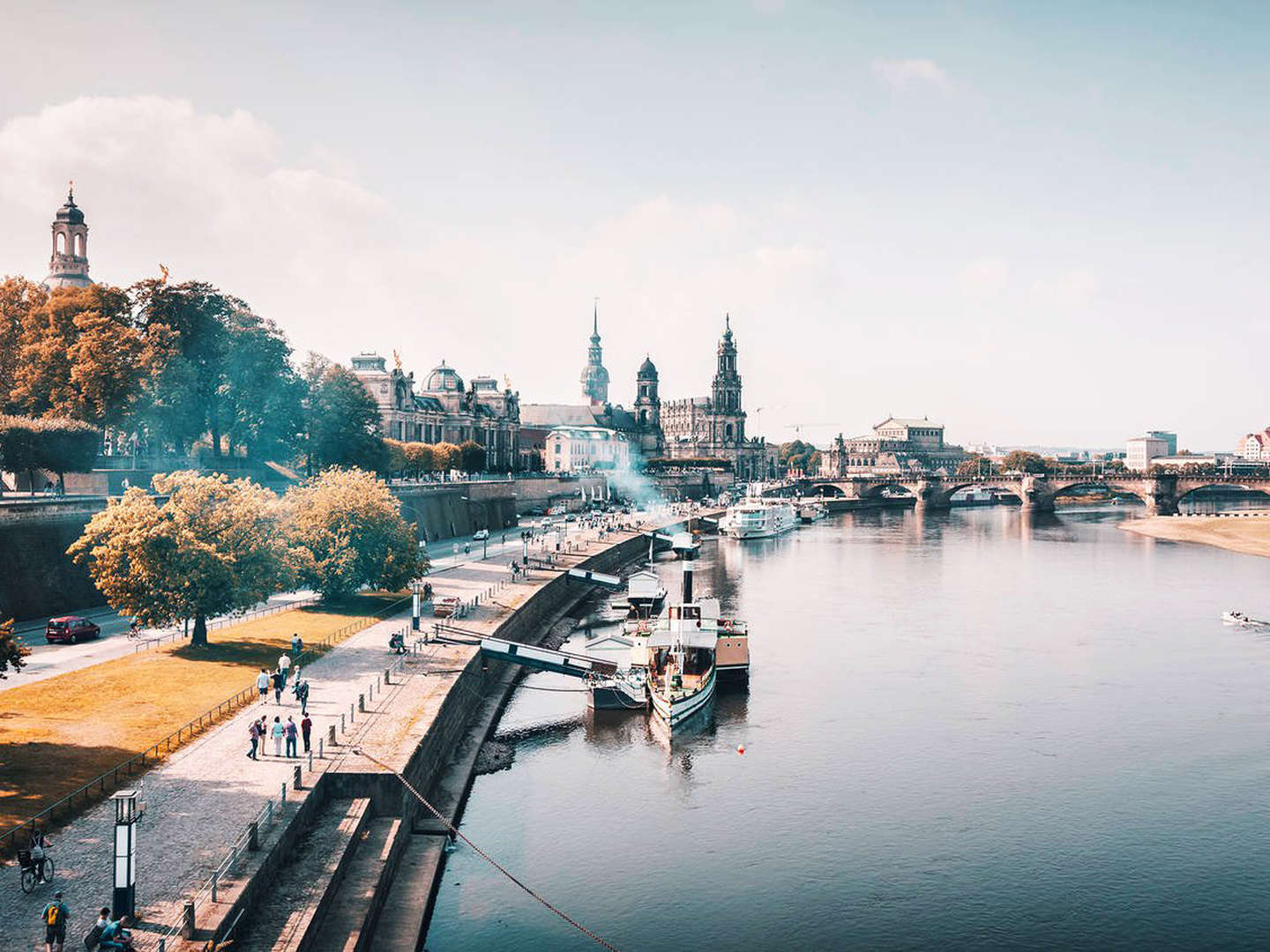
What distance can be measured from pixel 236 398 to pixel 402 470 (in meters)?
37.3

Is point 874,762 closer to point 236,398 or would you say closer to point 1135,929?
point 1135,929

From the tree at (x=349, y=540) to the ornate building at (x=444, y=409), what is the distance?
230 ft

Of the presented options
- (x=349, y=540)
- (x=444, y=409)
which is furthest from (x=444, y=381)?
(x=349, y=540)

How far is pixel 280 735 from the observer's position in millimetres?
33125

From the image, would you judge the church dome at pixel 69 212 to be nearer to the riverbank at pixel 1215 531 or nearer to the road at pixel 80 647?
the road at pixel 80 647

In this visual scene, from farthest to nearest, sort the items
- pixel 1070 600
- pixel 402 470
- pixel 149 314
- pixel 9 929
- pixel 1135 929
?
pixel 402 470 < pixel 1070 600 < pixel 149 314 < pixel 1135 929 < pixel 9 929

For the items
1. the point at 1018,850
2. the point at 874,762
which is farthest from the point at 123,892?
the point at 874,762

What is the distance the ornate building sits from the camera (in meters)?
139

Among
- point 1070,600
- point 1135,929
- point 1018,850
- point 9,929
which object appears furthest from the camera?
point 1070,600

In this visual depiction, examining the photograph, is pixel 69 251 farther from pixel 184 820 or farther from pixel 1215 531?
pixel 1215 531

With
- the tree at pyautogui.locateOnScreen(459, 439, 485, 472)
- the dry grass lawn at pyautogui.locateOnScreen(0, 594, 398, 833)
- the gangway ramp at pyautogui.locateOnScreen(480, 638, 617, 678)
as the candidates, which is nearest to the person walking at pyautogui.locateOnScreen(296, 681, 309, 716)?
the dry grass lawn at pyautogui.locateOnScreen(0, 594, 398, 833)

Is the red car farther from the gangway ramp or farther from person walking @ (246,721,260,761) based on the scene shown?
person walking @ (246,721,260,761)

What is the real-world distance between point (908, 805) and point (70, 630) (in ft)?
117

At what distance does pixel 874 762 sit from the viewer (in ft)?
139
